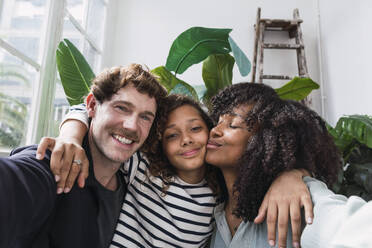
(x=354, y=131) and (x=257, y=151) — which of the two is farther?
(x=354, y=131)

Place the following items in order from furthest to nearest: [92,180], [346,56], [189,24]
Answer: [189,24]
[346,56]
[92,180]

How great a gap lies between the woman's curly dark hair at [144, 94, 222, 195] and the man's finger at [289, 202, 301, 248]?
0.43 meters

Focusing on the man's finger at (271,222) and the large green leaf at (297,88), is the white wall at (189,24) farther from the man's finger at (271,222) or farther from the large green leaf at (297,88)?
the man's finger at (271,222)

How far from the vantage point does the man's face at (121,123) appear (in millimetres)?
918

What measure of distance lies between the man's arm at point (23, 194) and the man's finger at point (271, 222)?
536mm

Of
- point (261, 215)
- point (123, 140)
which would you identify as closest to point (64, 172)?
point (123, 140)

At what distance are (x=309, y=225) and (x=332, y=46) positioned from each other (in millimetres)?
2265

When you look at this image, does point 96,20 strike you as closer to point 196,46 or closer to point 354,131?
point 196,46

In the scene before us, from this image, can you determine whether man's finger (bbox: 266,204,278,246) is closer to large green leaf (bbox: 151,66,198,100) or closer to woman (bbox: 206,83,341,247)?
woman (bbox: 206,83,341,247)

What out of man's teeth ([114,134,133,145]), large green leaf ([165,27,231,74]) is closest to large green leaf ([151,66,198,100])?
large green leaf ([165,27,231,74])

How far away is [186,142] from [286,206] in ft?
1.44

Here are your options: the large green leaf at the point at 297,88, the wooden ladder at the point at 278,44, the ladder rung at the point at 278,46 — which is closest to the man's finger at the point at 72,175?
the large green leaf at the point at 297,88

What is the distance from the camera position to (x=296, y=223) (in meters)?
0.66

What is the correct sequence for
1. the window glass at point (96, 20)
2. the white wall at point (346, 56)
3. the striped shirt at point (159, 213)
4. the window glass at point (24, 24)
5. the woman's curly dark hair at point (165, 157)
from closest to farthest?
1. the striped shirt at point (159, 213)
2. the woman's curly dark hair at point (165, 157)
3. the window glass at point (24, 24)
4. the white wall at point (346, 56)
5. the window glass at point (96, 20)
